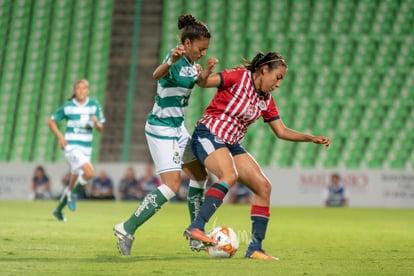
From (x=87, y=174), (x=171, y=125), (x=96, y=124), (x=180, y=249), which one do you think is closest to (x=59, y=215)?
(x=87, y=174)

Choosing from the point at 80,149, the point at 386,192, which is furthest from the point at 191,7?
the point at 80,149

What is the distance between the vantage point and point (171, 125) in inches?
267

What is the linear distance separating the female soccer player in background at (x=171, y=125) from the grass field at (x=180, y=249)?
33 cm

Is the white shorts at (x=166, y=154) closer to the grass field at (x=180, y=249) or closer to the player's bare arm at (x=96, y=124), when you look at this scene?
the grass field at (x=180, y=249)

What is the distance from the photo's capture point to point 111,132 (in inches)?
827

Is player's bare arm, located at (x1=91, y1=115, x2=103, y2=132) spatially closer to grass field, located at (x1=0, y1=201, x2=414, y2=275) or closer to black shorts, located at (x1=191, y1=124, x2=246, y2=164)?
grass field, located at (x1=0, y1=201, x2=414, y2=275)

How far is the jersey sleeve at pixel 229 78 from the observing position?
6.42 meters

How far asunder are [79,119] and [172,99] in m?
5.83

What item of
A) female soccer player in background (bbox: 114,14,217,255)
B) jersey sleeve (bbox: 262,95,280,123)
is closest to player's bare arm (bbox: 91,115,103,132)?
female soccer player in background (bbox: 114,14,217,255)

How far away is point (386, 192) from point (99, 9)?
10.6 m

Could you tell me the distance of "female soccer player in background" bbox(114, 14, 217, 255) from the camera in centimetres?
650

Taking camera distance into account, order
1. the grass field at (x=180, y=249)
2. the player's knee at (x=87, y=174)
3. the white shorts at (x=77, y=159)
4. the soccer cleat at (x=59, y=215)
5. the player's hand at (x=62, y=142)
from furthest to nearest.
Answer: the white shorts at (x=77, y=159)
the player's knee at (x=87, y=174)
the player's hand at (x=62, y=142)
the soccer cleat at (x=59, y=215)
the grass field at (x=180, y=249)

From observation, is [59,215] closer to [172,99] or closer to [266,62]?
[172,99]

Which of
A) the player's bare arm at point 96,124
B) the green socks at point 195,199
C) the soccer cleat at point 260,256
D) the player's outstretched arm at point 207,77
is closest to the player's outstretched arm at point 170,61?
→ the player's outstretched arm at point 207,77
